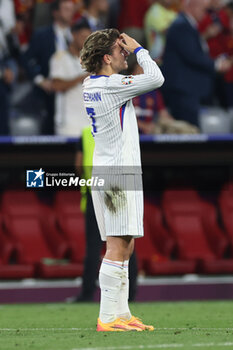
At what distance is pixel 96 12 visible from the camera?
464 inches


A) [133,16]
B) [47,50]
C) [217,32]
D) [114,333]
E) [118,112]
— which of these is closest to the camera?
[114,333]

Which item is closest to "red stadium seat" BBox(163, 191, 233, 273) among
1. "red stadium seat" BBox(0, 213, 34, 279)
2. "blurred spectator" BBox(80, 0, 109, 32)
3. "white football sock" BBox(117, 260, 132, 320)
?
"red stadium seat" BBox(0, 213, 34, 279)

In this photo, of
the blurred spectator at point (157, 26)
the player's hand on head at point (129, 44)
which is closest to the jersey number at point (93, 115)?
the player's hand on head at point (129, 44)

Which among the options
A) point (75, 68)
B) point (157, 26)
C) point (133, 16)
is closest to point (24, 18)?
point (75, 68)

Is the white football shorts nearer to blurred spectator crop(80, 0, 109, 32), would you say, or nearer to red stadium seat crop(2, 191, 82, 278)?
red stadium seat crop(2, 191, 82, 278)

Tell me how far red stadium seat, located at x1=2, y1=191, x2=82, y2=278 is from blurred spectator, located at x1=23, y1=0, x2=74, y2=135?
3.38 feet

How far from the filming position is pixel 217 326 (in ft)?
21.1

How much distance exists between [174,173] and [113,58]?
629cm

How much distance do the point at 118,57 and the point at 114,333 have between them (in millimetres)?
1755

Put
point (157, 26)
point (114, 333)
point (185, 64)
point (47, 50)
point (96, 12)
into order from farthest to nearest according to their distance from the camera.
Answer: point (157, 26) → point (96, 12) → point (185, 64) → point (47, 50) → point (114, 333)

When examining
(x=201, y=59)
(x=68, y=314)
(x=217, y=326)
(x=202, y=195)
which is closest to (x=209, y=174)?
(x=202, y=195)

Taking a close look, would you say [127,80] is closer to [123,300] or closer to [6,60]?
[123,300]

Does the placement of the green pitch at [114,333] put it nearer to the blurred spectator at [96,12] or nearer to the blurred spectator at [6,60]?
the blurred spectator at [6,60]

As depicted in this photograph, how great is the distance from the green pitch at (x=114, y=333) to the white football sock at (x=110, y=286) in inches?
5.8
